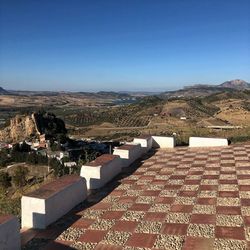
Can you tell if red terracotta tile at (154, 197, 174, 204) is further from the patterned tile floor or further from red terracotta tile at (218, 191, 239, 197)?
red terracotta tile at (218, 191, 239, 197)

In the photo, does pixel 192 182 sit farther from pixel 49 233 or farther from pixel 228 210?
pixel 49 233

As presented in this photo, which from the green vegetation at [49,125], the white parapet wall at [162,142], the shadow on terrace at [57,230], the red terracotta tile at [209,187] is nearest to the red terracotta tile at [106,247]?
the shadow on terrace at [57,230]

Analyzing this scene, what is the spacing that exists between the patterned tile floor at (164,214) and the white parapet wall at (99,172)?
0.16 meters

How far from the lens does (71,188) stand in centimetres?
508

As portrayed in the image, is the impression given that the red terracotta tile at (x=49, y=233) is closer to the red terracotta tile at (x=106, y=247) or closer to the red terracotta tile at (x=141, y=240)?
the red terracotta tile at (x=106, y=247)

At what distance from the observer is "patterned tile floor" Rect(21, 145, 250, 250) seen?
380 centimetres

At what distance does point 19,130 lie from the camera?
9188cm

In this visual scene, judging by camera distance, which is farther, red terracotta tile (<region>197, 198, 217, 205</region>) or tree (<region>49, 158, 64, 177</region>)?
tree (<region>49, 158, 64, 177</region>)

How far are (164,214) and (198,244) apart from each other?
0.99 metres

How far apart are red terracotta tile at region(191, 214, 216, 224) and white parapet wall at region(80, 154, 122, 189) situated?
2141mm

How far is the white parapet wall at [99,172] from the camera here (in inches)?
242

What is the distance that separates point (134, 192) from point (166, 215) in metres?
1.24

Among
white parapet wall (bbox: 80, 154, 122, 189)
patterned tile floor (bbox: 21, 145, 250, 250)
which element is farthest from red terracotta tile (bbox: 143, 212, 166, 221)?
white parapet wall (bbox: 80, 154, 122, 189)

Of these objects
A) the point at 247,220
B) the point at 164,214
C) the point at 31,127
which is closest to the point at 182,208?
the point at 164,214
